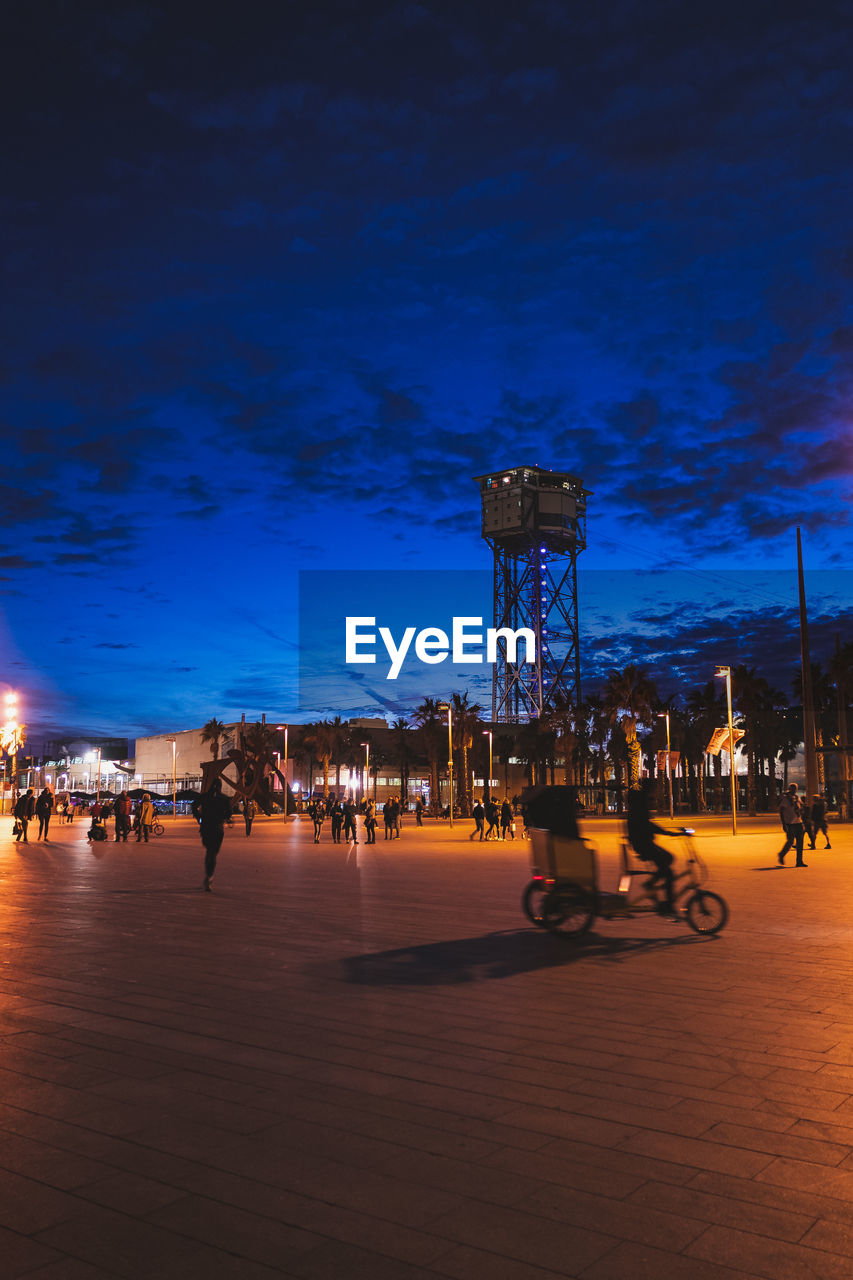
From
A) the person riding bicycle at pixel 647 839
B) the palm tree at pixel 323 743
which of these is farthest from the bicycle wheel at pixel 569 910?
the palm tree at pixel 323 743

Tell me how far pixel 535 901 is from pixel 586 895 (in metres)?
1.29

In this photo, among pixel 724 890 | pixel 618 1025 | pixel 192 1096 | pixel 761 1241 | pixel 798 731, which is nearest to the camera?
pixel 761 1241

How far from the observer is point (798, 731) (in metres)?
102

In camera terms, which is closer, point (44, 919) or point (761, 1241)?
point (761, 1241)

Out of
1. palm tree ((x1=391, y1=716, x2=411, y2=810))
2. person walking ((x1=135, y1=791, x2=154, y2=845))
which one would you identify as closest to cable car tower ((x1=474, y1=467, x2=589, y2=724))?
palm tree ((x1=391, y1=716, x2=411, y2=810))

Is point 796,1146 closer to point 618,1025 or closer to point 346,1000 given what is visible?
point 618,1025

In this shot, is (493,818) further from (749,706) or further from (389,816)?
(749,706)

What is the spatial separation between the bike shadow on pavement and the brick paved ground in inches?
2.4

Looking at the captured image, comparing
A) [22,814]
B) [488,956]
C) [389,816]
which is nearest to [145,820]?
[22,814]

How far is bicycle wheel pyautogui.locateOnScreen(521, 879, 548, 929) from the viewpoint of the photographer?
37.2ft

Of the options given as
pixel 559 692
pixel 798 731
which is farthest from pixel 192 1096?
pixel 559 692

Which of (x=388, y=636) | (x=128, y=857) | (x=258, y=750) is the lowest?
(x=128, y=857)

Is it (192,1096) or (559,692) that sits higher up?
(559,692)

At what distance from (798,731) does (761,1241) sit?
345 ft
